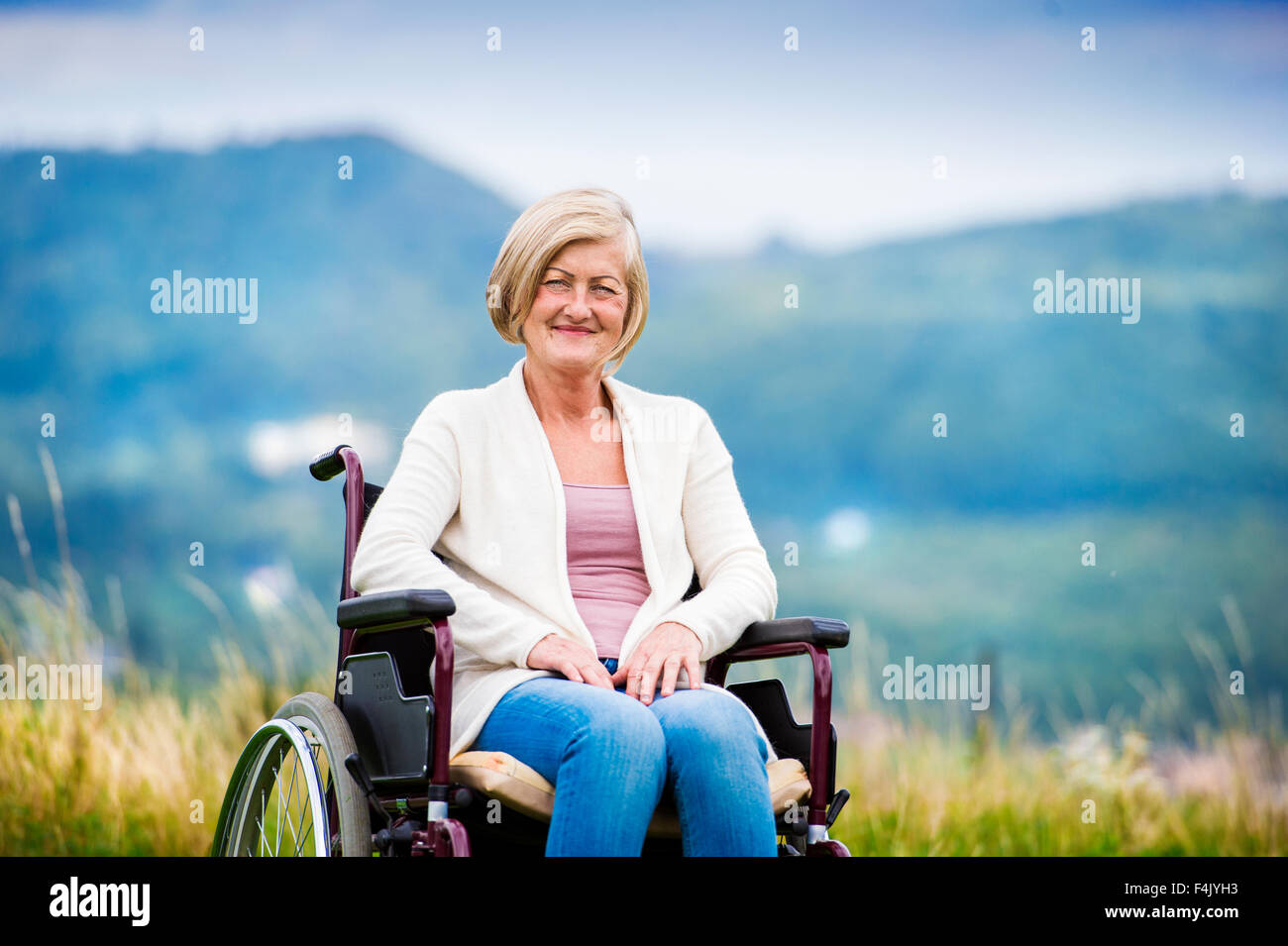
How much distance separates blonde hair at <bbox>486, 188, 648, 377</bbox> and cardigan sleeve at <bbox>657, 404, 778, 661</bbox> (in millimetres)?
272

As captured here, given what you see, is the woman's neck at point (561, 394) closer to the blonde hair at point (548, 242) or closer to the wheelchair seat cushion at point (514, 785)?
the blonde hair at point (548, 242)

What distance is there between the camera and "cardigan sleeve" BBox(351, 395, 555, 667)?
6.52ft

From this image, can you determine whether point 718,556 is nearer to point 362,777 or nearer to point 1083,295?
point 362,777

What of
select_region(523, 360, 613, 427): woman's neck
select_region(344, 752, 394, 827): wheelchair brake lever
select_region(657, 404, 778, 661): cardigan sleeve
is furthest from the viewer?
select_region(523, 360, 613, 427): woman's neck

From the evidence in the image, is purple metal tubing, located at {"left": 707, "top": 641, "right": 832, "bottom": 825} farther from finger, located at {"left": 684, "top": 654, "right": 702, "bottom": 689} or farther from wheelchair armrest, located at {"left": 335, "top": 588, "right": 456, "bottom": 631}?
wheelchair armrest, located at {"left": 335, "top": 588, "right": 456, "bottom": 631}

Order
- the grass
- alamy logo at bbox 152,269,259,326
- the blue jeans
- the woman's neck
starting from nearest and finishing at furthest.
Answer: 1. the blue jeans
2. the woman's neck
3. the grass
4. alamy logo at bbox 152,269,259,326

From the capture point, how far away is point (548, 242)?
7.07 ft

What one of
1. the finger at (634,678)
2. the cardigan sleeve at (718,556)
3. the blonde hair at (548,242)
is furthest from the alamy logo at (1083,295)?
the finger at (634,678)

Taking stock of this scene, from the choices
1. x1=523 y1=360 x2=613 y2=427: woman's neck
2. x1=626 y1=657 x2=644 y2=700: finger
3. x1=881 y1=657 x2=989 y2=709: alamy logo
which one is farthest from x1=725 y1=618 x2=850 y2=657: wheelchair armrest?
x1=881 y1=657 x2=989 y2=709: alamy logo
